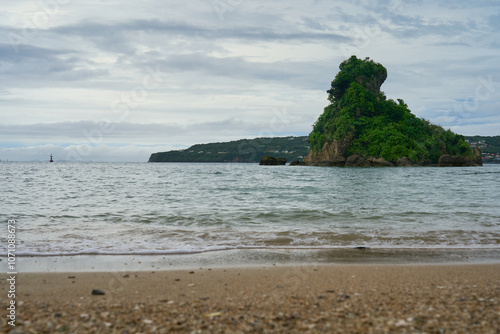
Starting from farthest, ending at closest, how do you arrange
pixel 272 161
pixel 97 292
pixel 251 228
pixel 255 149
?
1. pixel 255 149
2. pixel 272 161
3. pixel 251 228
4. pixel 97 292

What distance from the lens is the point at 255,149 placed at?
154 metres

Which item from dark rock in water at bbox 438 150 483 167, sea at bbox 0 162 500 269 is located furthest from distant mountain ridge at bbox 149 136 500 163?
sea at bbox 0 162 500 269

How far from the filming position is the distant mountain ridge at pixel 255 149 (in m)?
131

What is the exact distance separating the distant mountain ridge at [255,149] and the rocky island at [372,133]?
28.3m

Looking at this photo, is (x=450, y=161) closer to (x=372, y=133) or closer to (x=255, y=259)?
(x=372, y=133)

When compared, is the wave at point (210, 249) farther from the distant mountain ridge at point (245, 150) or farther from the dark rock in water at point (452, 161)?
the distant mountain ridge at point (245, 150)

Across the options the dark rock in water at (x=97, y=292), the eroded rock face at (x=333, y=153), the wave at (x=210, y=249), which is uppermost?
the eroded rock face at (x=333, y=153)

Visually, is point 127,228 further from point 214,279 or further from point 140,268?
point 214,279

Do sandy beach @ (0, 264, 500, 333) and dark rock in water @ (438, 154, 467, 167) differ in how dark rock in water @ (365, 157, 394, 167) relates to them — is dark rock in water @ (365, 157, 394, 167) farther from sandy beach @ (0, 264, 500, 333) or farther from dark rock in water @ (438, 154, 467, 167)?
sandy beach @ (0, 264, 500, 333)

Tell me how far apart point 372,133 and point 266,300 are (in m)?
88.8

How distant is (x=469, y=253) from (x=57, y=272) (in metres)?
8.33

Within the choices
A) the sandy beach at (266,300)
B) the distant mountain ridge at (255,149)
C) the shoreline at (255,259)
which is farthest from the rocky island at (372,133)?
the sandy beach at (266,300)

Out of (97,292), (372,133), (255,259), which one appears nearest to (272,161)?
(372,133)

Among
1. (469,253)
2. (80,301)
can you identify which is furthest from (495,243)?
(80,301)
